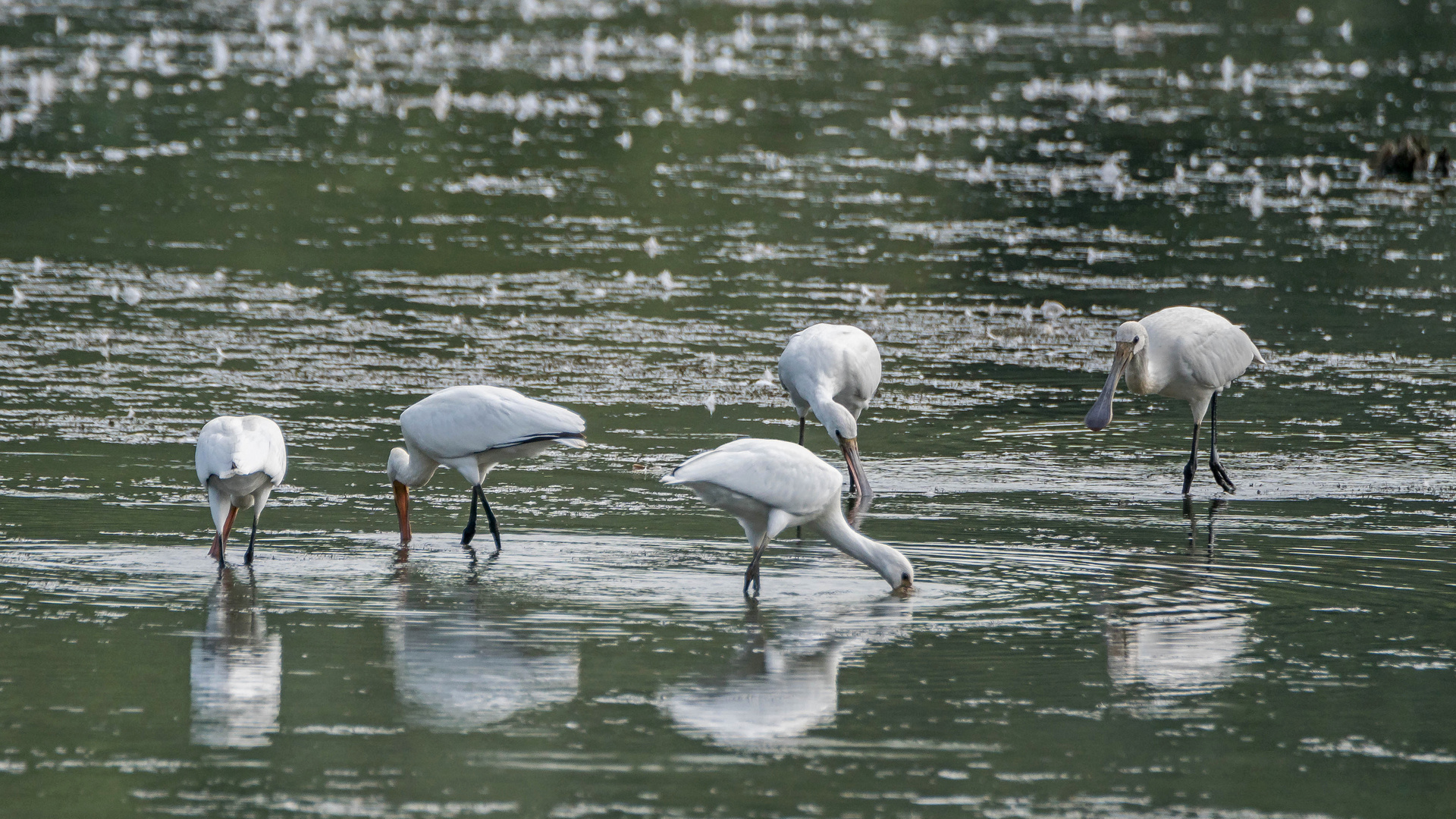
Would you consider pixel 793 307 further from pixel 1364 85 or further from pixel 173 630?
pixel 1364 85

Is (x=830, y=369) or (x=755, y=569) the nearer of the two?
(x=755, y=569)

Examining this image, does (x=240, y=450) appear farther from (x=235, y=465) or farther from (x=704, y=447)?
(x=704, y=447)

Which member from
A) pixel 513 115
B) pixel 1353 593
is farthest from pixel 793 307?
pixel 513 115

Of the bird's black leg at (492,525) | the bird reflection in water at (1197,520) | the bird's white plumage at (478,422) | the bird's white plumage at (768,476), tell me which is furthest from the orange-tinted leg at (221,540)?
the bird reflection in water at (1197,520)

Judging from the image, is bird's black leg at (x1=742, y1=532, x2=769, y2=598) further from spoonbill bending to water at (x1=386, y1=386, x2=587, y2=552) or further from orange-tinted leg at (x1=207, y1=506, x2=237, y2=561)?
orange-tinted leg at (x1=207, y1=506, x2=237, y2=561)

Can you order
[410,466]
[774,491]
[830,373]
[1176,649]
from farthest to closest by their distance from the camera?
[830,373], [410,466], [774,491], [1176,649]

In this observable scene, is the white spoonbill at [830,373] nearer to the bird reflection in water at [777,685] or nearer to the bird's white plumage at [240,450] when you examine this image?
the bird reflection in water at [777,685]

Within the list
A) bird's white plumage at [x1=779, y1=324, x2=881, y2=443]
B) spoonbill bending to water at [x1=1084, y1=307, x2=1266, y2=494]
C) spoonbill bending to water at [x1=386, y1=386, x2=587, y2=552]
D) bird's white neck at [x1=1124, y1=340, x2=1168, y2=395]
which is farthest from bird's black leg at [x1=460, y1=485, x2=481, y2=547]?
bird's white neck at [x1=1124, y1=340, x2=1168, y2=395]

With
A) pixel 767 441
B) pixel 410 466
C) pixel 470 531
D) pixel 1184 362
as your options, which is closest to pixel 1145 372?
pixel 1184 362

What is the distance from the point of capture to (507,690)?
7.34 meters

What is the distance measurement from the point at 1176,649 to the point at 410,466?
3.93 meters

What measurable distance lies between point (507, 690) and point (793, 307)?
8.70 m

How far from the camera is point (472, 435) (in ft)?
32.1

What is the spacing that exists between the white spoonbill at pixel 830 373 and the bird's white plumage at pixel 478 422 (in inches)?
69.0
